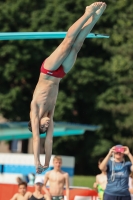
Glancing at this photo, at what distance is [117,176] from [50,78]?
11.9 feet

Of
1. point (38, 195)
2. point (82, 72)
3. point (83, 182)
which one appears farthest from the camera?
point (82, 72)

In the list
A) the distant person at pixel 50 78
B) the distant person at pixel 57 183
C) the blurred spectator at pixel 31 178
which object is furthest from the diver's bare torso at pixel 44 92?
the blurred spectator at pixel 31 178

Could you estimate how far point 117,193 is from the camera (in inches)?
481

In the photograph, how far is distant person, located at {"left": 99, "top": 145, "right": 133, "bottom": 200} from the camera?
12195 millimetres

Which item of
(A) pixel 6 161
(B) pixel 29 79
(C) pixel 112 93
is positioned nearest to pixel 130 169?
(A) pixel 6 161

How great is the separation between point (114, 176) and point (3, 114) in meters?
20.5

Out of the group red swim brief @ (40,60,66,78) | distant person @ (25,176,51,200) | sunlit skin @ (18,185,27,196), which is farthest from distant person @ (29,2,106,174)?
sunlit skin @ (18,185,27,196)

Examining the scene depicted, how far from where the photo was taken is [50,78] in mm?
9391

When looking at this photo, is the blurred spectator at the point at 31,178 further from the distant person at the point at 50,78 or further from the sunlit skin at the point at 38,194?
the distant person at the point at 50,78

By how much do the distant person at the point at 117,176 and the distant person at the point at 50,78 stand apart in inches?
117

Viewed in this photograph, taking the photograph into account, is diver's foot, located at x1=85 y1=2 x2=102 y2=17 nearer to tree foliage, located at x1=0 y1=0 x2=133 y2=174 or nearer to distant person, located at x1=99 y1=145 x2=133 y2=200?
distant person, located at x1=99 y1=145 x2=133 y2=200

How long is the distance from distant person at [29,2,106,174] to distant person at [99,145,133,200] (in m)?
2.97

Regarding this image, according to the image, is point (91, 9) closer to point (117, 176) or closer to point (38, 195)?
point (117, 176)

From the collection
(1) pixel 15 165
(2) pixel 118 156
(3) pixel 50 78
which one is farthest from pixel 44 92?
(1) pixel 15 165
